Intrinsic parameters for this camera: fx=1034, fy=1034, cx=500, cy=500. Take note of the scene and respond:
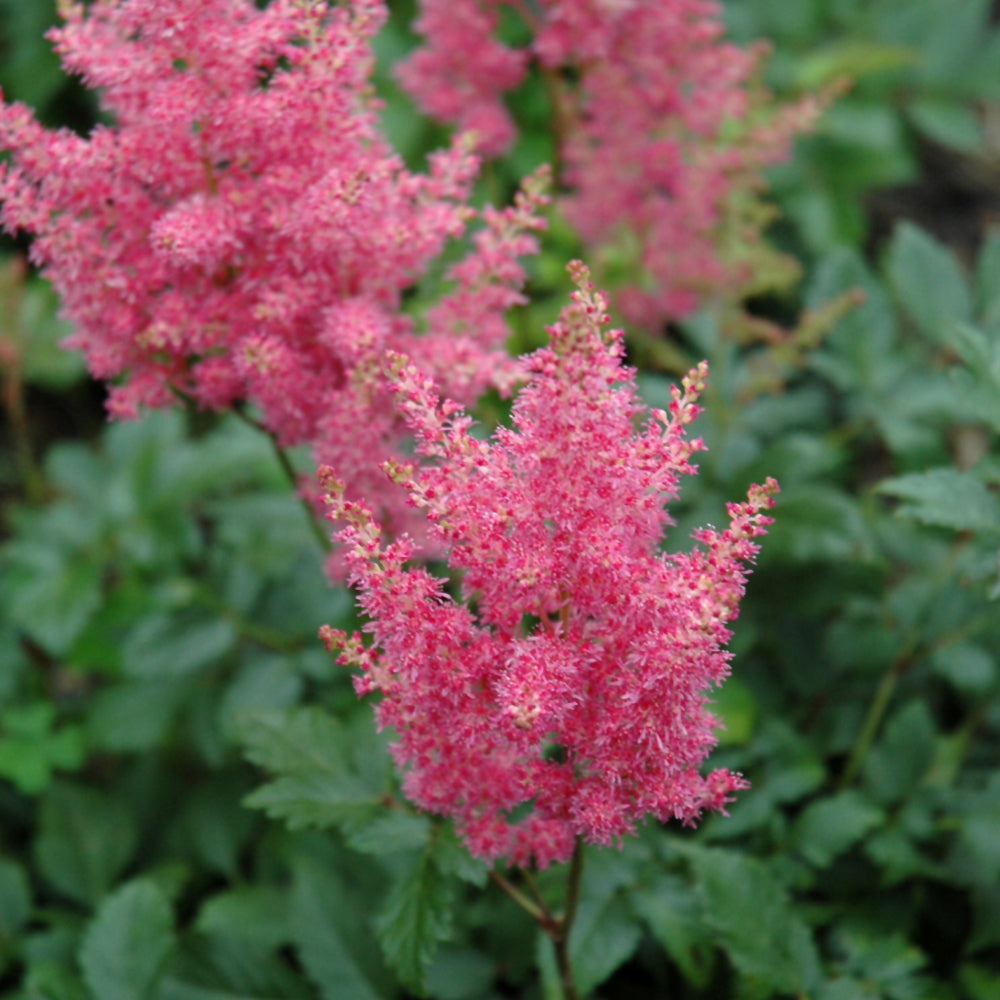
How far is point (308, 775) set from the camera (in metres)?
2.01

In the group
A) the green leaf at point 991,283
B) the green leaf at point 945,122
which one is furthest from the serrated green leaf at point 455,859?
the green leaf at point 945,122

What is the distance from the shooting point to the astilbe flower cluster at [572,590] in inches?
56.0

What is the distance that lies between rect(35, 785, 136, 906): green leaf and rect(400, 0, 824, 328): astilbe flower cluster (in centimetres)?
220

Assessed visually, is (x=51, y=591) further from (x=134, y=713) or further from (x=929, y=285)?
(x=929, y=285)

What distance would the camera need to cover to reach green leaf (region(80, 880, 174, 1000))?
2.35 meters

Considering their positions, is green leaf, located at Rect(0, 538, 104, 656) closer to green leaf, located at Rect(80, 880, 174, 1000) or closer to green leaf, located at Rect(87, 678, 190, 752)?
green leaf, located at Rect(87, 678, 190, 752)

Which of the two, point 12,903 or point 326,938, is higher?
point 326,938

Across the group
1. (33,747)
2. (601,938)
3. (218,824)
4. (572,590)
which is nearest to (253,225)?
(572,590)

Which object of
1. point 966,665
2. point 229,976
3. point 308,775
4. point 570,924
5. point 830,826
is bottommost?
point 229,976

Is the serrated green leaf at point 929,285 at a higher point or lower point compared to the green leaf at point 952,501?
lower

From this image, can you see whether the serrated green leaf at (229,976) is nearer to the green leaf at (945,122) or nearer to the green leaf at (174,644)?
the green leaf at (174,644)

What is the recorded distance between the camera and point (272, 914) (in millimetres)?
2807

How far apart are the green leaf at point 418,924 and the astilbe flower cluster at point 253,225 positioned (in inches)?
26.2

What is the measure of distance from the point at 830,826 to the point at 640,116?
1936 mm
